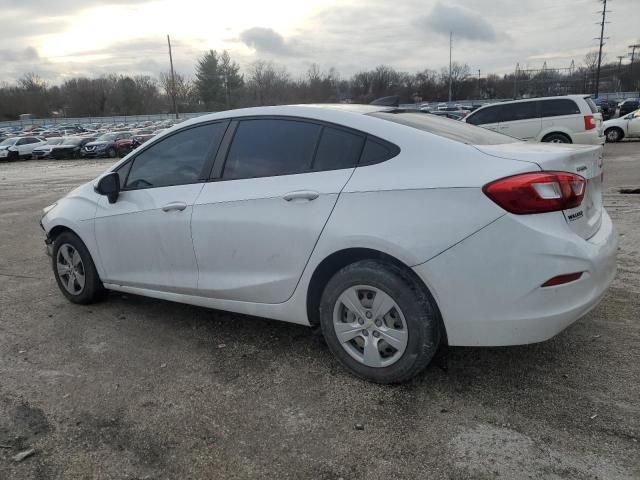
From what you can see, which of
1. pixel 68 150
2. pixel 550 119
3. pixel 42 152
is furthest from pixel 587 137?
pixel 42 152

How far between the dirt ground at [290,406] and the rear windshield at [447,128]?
1.40 m

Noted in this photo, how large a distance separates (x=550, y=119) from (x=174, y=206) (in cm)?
1305

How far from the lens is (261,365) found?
3594 millimetres

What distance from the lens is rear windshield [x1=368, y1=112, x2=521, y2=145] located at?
10.7ft

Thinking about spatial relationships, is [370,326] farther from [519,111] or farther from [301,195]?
[519,111]

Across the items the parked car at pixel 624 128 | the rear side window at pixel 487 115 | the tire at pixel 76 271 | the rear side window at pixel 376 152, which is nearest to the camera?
the rear side window at pixel 376 152

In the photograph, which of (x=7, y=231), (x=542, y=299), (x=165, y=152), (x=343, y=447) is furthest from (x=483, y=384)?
(x=7, y=231)

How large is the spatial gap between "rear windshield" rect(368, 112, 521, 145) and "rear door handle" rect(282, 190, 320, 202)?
65 centimetres

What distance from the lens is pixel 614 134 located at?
2217cm

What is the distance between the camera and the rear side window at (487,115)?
592 inches

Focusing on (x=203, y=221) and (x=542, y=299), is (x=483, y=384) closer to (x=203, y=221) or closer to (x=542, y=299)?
(x=542, y=299)

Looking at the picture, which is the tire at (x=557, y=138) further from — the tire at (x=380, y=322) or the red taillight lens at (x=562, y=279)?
the tire at (x=380, y=322)

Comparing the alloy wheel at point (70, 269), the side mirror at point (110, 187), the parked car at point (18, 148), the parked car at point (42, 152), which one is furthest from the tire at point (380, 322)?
the parked car at point (18, 148)

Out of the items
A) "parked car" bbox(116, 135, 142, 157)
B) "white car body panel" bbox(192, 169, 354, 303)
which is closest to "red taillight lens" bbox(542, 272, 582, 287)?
"white car body panel" bbox(192, 169, 354, 303)
